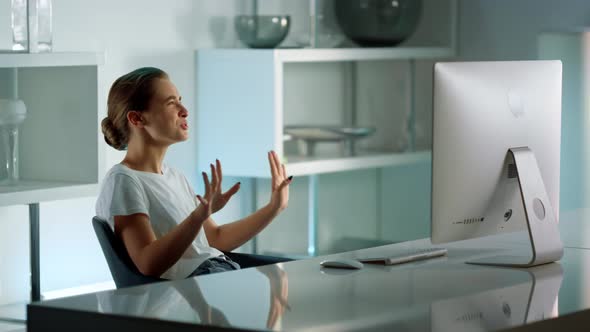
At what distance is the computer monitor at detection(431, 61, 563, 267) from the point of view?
2.32 meters

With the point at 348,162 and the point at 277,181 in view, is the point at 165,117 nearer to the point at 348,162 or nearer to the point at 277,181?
the point at 277,181

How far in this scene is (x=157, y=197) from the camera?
277cm

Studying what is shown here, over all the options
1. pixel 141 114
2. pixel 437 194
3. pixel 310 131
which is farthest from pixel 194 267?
pixel 310 131

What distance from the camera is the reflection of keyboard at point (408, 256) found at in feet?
7.98

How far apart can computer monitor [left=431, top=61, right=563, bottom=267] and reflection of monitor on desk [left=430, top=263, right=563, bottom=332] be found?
198mm

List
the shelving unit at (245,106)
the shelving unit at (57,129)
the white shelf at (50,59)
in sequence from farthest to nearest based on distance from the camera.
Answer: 1. the shelving unit at (245,106)
2. the shelving unit at (57,129)
3. the white shelf at (50,59)

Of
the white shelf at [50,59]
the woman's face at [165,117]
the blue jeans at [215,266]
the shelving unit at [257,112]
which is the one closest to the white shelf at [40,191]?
the white shelf at [50,59]

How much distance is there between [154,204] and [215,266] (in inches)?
8.7

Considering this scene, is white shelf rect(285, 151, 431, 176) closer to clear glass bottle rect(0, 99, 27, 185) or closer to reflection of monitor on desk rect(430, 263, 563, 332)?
clear glass bottle rect(0, 99, 27, 185)

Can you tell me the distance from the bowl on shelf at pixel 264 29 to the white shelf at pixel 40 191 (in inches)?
47.9

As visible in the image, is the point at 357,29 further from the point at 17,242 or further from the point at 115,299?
the point at 115,299

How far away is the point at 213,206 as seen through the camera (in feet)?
8.60

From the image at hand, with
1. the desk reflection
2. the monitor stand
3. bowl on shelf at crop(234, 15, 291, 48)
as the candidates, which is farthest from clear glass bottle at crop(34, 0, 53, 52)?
the monitor stand

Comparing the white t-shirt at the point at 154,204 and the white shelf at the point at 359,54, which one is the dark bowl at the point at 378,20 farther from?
the white t-shirt at the point at 154,204
